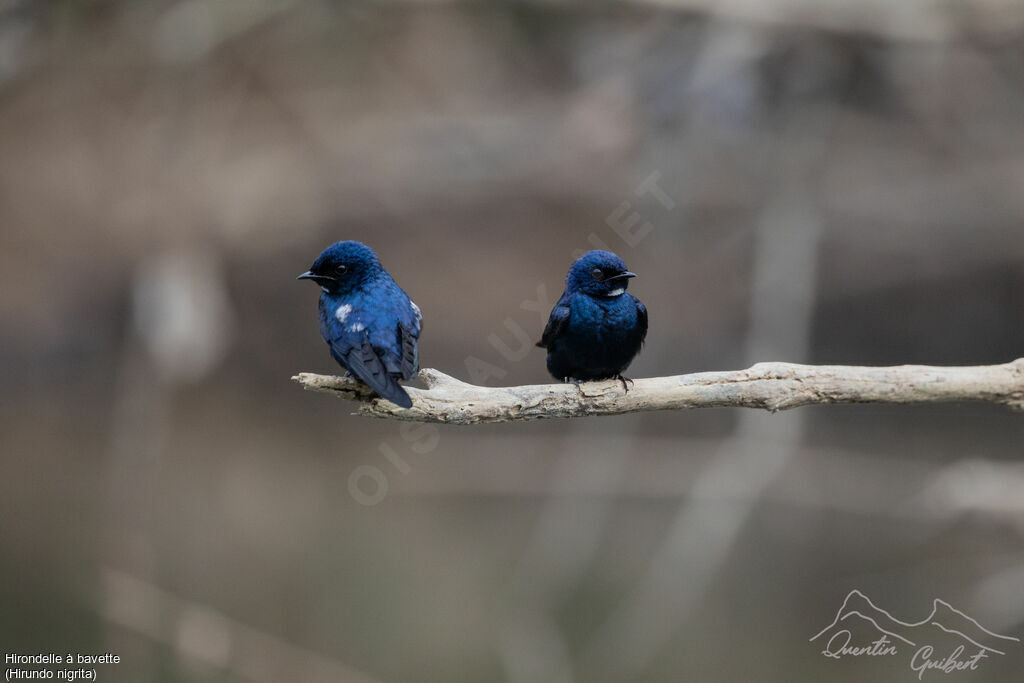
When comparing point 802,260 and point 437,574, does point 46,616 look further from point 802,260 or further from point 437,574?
point 802,260

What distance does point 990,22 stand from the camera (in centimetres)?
998

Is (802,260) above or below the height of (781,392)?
above

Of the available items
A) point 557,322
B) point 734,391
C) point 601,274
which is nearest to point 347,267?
point 557,322

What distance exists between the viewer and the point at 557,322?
4.13 metres

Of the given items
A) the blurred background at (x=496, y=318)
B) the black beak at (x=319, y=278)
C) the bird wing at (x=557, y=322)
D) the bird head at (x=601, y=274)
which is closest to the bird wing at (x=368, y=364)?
the black beak at (x=319, y=278)

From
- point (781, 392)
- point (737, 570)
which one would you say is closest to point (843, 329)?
point (737, 570)

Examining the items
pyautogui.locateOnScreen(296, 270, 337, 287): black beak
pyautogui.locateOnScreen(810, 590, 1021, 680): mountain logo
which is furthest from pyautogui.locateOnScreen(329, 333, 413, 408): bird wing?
pyautogui.locateOnScreen(810, 590, 1021, 680): mountain logo

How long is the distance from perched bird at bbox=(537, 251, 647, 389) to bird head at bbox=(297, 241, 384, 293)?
→ 2.72ft

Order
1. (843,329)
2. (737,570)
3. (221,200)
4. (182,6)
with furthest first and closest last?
(221,200)
(843,329)
(182,6)
(737,570)

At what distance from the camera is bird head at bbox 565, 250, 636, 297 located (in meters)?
4.04

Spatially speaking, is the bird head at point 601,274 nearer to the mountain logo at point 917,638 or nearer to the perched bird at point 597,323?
the perched bird at point 597,323

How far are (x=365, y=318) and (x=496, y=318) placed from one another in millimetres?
9348

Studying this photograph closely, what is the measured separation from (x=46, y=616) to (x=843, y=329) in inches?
353

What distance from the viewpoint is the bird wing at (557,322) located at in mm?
4105
